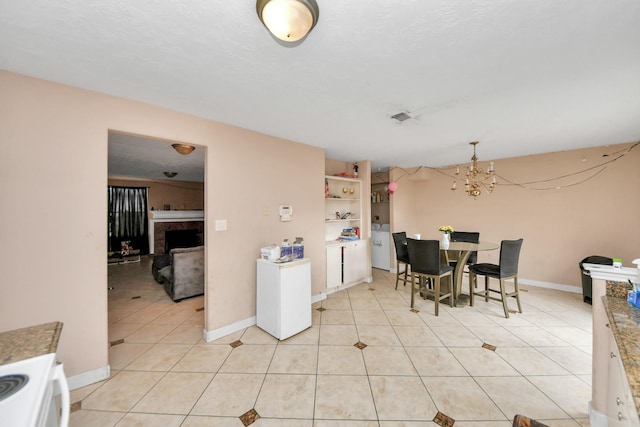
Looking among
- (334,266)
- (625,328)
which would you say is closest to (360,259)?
(334,266)

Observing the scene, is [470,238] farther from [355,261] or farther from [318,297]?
[318,297]

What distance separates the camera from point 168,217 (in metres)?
7.07

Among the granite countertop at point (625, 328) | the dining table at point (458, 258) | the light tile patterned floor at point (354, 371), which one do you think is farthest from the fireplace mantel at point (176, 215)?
the granite countertop at point (625, 328)

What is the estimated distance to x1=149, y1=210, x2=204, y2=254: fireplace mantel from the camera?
686 cm

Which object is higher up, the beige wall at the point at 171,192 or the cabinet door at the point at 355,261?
the beige wall at the point at 171,192

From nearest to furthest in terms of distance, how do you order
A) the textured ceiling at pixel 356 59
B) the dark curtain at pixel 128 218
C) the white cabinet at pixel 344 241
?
1. the textured ceiling at pixel 356 59
2. the white cabinet at pixel 344 241
3. the dark curtain at pixel 128 218

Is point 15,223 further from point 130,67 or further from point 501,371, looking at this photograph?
point 501,371

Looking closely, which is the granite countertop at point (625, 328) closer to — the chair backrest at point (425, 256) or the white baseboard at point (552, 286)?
the chair backrest at point (425, 256)

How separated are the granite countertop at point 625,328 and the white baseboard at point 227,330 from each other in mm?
2842

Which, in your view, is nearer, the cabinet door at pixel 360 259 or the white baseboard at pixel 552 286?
the white baseboard at pixel 552 286

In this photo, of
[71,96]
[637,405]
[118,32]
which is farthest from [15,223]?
[637,405]

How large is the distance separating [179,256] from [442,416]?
3.62 metres

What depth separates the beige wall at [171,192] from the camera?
6.73m

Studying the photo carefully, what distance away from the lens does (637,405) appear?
25.8 inches
